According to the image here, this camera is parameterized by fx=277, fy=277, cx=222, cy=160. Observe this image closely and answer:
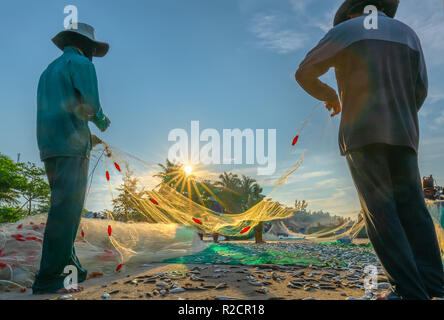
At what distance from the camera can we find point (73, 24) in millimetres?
3379

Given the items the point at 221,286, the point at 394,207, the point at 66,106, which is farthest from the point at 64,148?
the point at 394,207

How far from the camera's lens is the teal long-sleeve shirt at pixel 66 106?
2943mm

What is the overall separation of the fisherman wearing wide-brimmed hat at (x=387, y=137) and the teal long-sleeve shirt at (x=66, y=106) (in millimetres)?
2484

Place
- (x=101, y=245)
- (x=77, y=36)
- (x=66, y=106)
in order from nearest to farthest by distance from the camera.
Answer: (x=66, y=106) < (x=77, y=36) < (x=101, y=245)

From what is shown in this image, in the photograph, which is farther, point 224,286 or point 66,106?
point 66,106

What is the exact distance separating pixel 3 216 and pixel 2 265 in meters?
30.3

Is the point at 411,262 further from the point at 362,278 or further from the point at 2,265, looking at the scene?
the point at 2,265

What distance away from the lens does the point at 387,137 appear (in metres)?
2.10

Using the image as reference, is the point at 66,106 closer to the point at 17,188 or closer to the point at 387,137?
the point at 387,137

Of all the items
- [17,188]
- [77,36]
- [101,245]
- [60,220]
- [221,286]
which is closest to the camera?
[221,286]

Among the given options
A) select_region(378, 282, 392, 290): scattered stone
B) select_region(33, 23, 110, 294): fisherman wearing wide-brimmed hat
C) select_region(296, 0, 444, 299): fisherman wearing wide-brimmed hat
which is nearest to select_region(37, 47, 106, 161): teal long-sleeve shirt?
select_region(33, 23, 110, 294): fisherman wearing wide-brimmed hat

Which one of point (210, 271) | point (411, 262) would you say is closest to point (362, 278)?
point (411, 262)

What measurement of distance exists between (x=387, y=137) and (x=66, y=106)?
10.2ft

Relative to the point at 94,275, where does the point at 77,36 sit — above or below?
above
